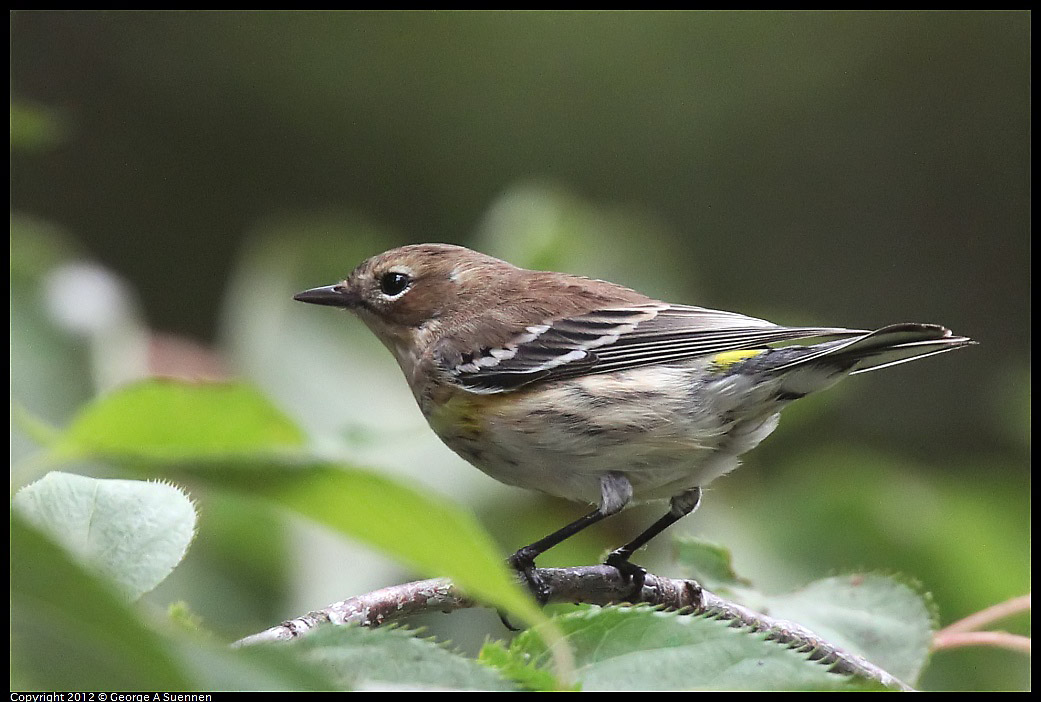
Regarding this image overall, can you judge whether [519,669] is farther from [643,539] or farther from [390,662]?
[643,539]

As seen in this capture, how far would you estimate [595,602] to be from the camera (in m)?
2.57

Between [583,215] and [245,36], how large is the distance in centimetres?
508

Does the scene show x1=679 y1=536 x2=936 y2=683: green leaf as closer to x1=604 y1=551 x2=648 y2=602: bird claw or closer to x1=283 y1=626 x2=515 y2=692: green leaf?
x1=604 y1=551 x2=648 y2=602: bird claw

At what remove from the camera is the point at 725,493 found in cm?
440

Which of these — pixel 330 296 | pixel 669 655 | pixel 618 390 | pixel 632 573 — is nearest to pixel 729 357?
pixel 618 390

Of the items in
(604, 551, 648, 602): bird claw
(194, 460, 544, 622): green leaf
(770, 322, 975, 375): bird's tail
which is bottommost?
(604, 551, 648, 602): bird claw

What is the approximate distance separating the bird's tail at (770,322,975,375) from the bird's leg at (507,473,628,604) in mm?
575

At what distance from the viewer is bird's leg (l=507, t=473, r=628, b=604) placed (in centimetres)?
287

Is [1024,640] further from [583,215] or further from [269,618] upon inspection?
[583,215]

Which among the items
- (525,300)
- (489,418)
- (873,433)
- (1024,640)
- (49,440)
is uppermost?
(49,440)

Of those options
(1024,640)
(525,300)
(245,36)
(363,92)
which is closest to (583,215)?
(525,300)

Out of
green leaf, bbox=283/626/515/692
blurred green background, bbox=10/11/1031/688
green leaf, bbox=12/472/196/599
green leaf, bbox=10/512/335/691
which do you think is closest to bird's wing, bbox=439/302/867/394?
green leaf, bbox=12/472/196/599

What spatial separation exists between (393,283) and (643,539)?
4.30ft

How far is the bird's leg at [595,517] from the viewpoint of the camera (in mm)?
2869
